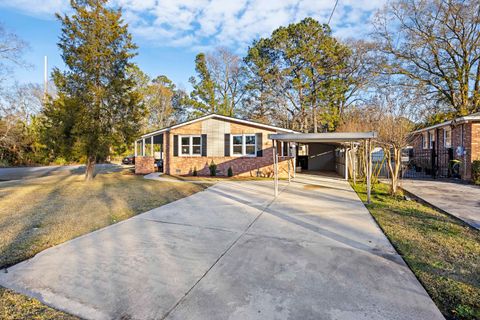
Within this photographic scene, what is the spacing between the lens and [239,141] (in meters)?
14.1

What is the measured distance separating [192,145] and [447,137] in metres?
14.9

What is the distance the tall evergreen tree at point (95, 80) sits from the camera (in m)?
10.3

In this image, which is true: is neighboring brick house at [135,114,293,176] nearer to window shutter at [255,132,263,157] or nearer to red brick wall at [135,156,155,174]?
window shutter at [255,132,263,157]

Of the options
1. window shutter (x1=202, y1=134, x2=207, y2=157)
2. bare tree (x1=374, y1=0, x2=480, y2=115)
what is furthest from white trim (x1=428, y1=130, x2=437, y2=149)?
window shutter (x1=202, y1=134, x2=207, y2=157)

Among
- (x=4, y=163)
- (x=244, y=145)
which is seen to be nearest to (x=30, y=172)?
(x=4, y=163)

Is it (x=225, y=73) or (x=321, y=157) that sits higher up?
(x=225, y=73)

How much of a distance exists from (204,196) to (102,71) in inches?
317

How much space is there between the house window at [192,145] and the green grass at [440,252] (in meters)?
10.7

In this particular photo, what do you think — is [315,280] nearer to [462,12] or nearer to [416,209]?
[416,209]

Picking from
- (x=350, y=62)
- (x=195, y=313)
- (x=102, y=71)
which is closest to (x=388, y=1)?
(x=350, y=62)

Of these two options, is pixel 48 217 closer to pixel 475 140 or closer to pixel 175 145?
pixel 175 145

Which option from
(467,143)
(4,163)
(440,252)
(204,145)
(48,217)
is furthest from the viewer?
(4,163)

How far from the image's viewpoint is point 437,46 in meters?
16.1

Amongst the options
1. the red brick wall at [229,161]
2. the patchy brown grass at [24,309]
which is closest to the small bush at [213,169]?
the red brick wall at [229,161]
